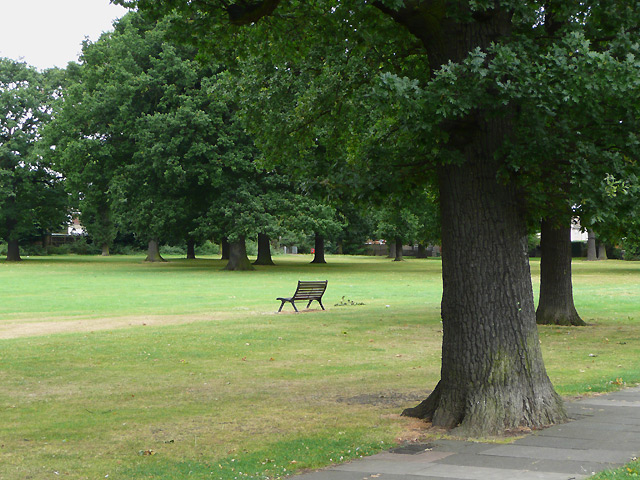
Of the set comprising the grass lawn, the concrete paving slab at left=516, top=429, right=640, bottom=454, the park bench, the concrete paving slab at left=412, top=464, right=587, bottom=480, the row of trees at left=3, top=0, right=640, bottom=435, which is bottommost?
the grass lawn

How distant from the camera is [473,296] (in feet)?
26.4

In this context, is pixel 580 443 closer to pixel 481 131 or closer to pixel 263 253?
pixel 481 131

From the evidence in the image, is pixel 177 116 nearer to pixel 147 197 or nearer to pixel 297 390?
pixel 147 197

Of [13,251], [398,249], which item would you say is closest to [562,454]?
[13,251]

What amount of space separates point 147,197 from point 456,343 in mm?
39616

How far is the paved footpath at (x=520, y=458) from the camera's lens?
5941 millimetres

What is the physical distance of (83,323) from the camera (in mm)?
18484

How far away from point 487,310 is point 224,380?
4489 mm

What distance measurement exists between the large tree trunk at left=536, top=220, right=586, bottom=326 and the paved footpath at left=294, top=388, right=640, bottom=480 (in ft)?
33.6

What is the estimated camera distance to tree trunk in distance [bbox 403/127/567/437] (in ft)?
25.7

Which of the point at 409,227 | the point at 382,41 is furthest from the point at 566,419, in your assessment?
the point at 409,227

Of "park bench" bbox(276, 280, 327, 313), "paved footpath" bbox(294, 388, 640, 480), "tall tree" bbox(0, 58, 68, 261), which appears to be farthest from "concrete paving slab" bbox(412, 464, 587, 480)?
"tall tree" bbox(0, 58, 68, 261)

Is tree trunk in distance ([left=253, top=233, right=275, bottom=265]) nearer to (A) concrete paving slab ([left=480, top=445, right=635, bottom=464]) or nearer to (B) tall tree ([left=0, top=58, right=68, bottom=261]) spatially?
(B) tall tree ([left=0, top=58, right=68, bottom=261])

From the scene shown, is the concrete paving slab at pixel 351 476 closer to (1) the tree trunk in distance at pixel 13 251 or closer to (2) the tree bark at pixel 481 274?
(2) the tree bark at pixel 481 274
